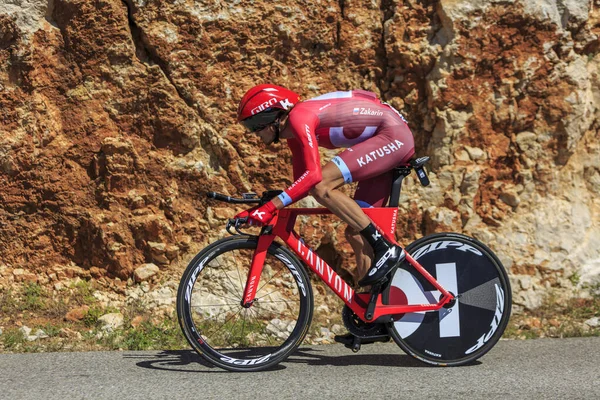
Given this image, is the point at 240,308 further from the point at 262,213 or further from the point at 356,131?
the point at 356,131

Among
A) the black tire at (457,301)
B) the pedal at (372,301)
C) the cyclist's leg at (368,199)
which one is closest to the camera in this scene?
the pedal at (372,301)

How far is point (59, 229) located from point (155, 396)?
299 centimetres

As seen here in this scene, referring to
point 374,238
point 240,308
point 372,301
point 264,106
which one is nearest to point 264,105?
point 264,106

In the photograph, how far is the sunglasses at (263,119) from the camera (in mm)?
5281

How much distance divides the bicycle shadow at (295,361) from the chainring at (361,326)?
0.71 ft

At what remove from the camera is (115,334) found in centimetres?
616

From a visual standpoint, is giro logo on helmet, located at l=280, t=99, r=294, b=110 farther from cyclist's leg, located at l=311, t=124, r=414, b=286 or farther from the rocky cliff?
the rocky cliff

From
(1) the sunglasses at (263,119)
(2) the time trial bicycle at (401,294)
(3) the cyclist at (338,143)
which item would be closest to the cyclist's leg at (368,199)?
(3) the cyclist at (338,143)

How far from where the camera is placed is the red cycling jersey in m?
5.25

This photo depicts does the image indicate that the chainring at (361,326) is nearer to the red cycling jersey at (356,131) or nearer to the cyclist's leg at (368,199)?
the cyclist's leg at (368,199)

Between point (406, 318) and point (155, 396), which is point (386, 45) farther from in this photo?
point (155, 396)

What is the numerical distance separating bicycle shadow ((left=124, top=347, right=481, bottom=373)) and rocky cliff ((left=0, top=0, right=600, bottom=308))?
1.54m

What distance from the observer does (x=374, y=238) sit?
5215 mm

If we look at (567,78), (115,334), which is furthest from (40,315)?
(567,78)
